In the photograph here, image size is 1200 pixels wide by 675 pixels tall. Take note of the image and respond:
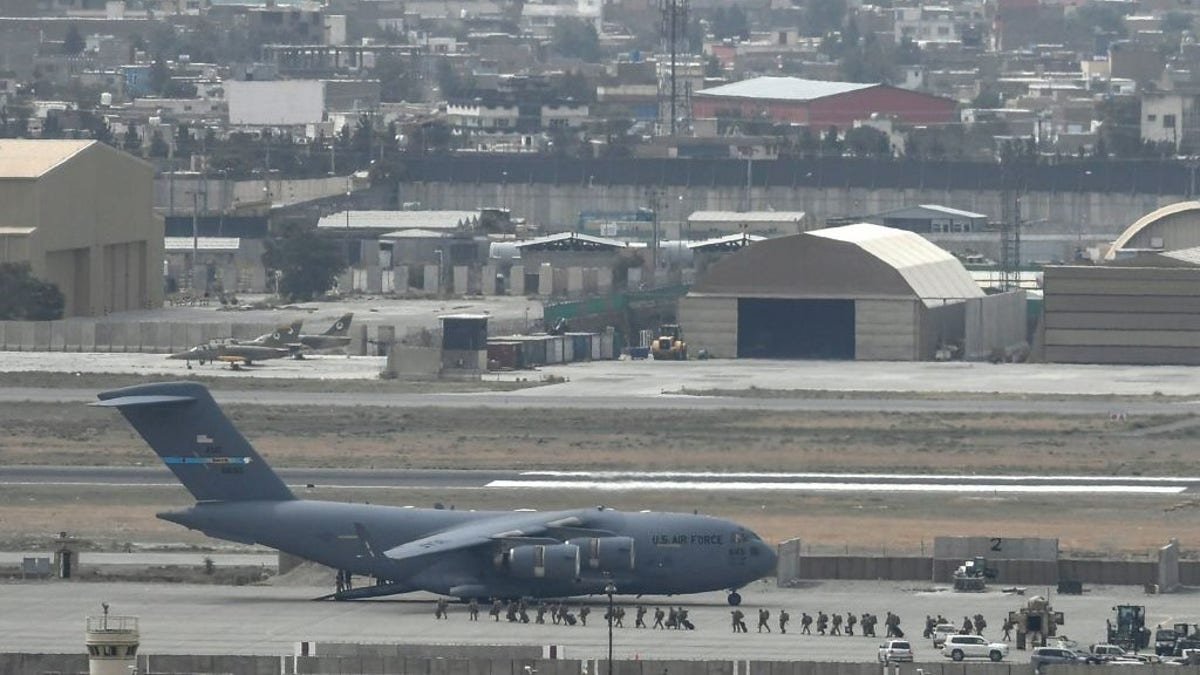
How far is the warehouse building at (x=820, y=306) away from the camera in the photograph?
477 ft

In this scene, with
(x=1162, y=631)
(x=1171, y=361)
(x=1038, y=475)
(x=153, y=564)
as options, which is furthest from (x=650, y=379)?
(x=1162, y=631)

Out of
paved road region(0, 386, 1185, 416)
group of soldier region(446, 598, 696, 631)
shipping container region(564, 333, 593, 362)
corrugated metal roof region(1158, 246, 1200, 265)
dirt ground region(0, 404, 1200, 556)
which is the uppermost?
corrugated metal roof region(1158, 246, 1200, 265)

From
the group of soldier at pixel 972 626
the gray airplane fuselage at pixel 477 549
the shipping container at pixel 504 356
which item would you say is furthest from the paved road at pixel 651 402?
the group of soldier at pixel 972 626

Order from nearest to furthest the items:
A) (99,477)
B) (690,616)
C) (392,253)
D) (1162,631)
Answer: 1. (1162,631)
2. (690,616)
3. (99,477)
4. (392,253)

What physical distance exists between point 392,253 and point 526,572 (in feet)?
416

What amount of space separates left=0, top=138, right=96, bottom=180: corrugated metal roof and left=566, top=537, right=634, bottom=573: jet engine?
8702 centimetres

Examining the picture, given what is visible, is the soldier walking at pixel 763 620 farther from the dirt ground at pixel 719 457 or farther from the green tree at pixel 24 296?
the green tree at pixel 24 296

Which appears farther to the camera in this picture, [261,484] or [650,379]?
Result: [650,379]

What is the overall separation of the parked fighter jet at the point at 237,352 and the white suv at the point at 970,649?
251 feet

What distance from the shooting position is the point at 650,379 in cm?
13275

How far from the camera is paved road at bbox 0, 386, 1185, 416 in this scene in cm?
11888

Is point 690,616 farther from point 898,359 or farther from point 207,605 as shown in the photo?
point 898,359

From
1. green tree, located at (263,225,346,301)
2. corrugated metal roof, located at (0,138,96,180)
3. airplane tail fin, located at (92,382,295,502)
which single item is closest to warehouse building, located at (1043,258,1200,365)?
corrugated metal roof, located at (0,138,96,180)

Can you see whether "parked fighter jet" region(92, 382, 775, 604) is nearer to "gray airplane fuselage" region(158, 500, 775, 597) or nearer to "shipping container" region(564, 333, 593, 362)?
"gray airplane fuselage" region(158, 500, 775, 597)
